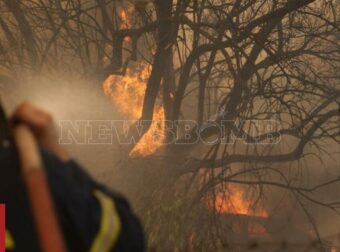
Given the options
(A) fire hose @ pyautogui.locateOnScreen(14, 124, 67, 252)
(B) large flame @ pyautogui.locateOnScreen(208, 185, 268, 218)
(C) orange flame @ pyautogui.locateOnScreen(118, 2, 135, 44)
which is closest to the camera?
(A) fire hose @ pyautogui.locateOnScreen(14, 124, 67, 252)

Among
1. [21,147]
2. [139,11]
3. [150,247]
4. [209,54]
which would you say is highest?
[139,11]

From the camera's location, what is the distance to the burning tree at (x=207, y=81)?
3982mm

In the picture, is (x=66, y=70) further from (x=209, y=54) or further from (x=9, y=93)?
(x=209, y=54)

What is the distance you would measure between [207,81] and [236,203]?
45.4 inches

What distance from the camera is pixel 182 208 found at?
3.71 meters

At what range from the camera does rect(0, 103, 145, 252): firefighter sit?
59cm

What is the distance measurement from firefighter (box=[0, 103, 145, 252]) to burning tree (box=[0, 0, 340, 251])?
3203 millimetres

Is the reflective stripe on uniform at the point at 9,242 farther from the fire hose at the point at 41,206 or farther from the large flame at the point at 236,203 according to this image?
the large flame at the point at 236,203

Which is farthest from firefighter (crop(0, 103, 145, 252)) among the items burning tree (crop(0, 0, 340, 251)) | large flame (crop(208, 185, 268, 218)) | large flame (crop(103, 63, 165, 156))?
large flame (crop(103, 63, 165, 156))

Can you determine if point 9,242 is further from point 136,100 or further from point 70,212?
point 136,100

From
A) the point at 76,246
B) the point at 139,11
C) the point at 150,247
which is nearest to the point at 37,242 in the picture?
the point at 76,246

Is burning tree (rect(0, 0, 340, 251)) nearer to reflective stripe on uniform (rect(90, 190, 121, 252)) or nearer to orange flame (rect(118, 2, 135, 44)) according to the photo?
orange flame (rect(118, 2, 135, 44))

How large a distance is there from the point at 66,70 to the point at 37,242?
12.4 feet

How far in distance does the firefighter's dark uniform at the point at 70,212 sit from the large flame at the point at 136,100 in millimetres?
3598
